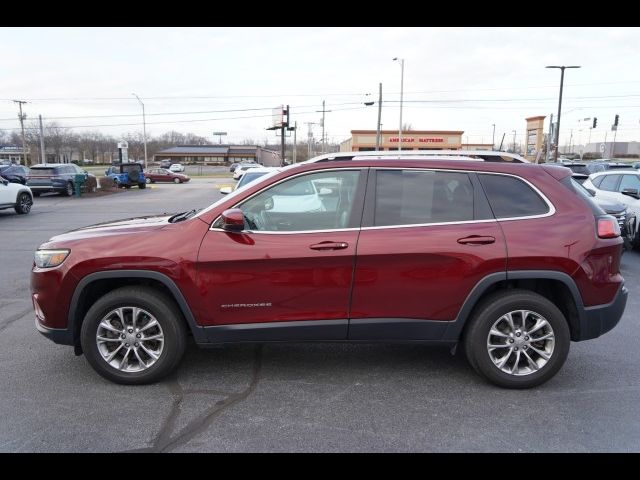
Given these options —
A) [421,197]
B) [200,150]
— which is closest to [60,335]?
[421,197]

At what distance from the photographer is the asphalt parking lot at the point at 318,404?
3.01 metres

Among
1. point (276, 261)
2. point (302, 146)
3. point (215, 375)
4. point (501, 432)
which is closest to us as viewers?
point (501, 432)

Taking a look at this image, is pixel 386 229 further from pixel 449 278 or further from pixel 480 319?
pixel 480 319

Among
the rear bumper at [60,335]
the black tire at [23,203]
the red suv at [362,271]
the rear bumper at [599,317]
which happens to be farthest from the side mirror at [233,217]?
the black tire at [23,203]

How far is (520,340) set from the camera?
3.68 m

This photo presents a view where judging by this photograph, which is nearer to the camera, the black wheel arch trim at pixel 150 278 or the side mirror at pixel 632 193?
the black wheel arch trim at pixel 150 278

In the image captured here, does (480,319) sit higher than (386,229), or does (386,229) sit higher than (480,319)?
(386,229)

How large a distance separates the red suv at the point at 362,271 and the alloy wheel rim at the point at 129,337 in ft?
0.04

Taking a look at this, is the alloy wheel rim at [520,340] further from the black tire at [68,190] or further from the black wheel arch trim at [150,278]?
the black tire at [68,190]

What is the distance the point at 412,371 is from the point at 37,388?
2985 millimetres

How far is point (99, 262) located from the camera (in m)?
3.59

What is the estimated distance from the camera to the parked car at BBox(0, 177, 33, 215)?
49.6ft
